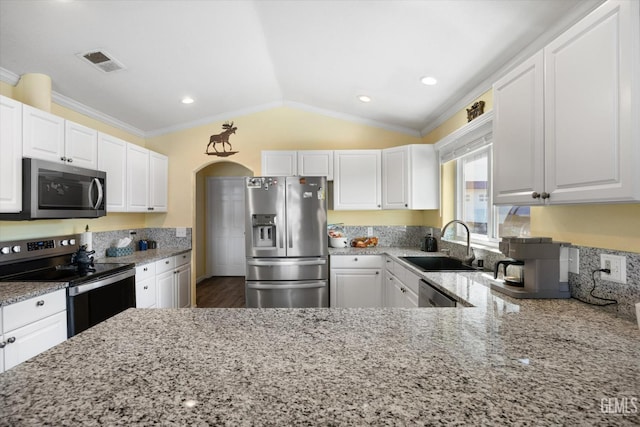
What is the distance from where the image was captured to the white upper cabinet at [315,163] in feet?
13.0

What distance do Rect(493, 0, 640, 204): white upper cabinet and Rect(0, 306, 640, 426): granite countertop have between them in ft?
1.78

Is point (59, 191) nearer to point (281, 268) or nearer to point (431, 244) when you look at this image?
point (281, 268)

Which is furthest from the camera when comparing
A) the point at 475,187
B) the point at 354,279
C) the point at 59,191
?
the point at 354,279

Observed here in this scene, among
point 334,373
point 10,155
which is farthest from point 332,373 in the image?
point 10,155

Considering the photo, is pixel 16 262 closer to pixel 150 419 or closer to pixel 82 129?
pixel 82 129

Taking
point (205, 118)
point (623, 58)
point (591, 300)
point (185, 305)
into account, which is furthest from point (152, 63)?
point (591, 300)

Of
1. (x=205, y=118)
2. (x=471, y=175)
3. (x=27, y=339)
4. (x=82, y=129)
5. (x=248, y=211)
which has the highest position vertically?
(x=205, y=118)

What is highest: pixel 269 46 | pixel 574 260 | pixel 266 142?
pixel 269 46

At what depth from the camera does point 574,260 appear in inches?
62.6

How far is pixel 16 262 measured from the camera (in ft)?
8.01

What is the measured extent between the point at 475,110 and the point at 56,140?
11.1 ft

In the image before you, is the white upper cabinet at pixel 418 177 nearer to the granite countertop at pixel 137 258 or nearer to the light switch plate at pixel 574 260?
the light switch plate at pixel 574 260

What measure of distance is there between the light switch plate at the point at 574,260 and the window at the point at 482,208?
1.82 feet

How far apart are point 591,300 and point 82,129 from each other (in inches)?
147
